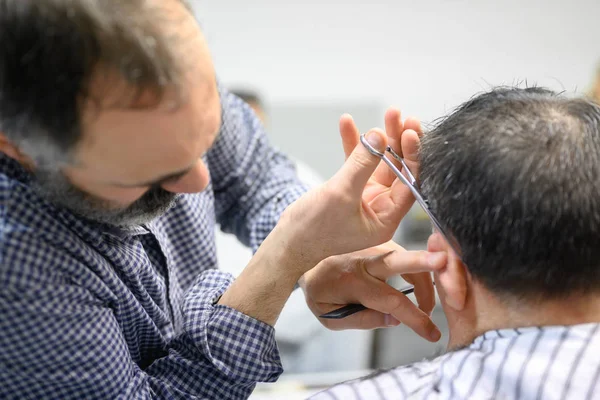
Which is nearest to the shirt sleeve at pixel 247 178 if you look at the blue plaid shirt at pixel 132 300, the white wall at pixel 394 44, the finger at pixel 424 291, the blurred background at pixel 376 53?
the blue plaid shirt at pixel 132 300

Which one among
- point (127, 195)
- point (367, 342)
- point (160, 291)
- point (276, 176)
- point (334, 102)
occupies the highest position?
point (127, 195)

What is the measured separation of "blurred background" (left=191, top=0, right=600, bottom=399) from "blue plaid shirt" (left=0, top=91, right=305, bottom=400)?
206 cm

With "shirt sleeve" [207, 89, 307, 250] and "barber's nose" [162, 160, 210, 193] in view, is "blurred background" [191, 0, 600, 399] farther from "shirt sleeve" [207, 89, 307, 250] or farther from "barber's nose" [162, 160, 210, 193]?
"barber's nose" [162, 160, 210, 193]

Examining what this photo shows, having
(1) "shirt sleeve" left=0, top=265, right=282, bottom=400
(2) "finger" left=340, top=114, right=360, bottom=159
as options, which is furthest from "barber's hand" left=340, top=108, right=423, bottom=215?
(1) "shirt sleeve" left=0, top=265, right=282, bottom=400

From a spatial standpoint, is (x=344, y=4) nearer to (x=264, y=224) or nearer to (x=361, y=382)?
(x=264, y=224)

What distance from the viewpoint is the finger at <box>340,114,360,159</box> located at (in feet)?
3.63

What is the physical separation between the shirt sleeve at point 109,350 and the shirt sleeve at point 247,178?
22cm

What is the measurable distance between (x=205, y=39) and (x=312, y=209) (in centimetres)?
31

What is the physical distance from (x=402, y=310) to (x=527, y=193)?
0.38 meters

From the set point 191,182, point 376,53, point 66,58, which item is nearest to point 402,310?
point 191,182

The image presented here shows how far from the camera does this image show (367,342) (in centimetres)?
262

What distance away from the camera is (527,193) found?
0.83 m

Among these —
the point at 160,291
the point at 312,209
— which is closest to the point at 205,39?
the point at 312,209

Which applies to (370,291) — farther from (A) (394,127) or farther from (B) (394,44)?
(B) (394,44)
